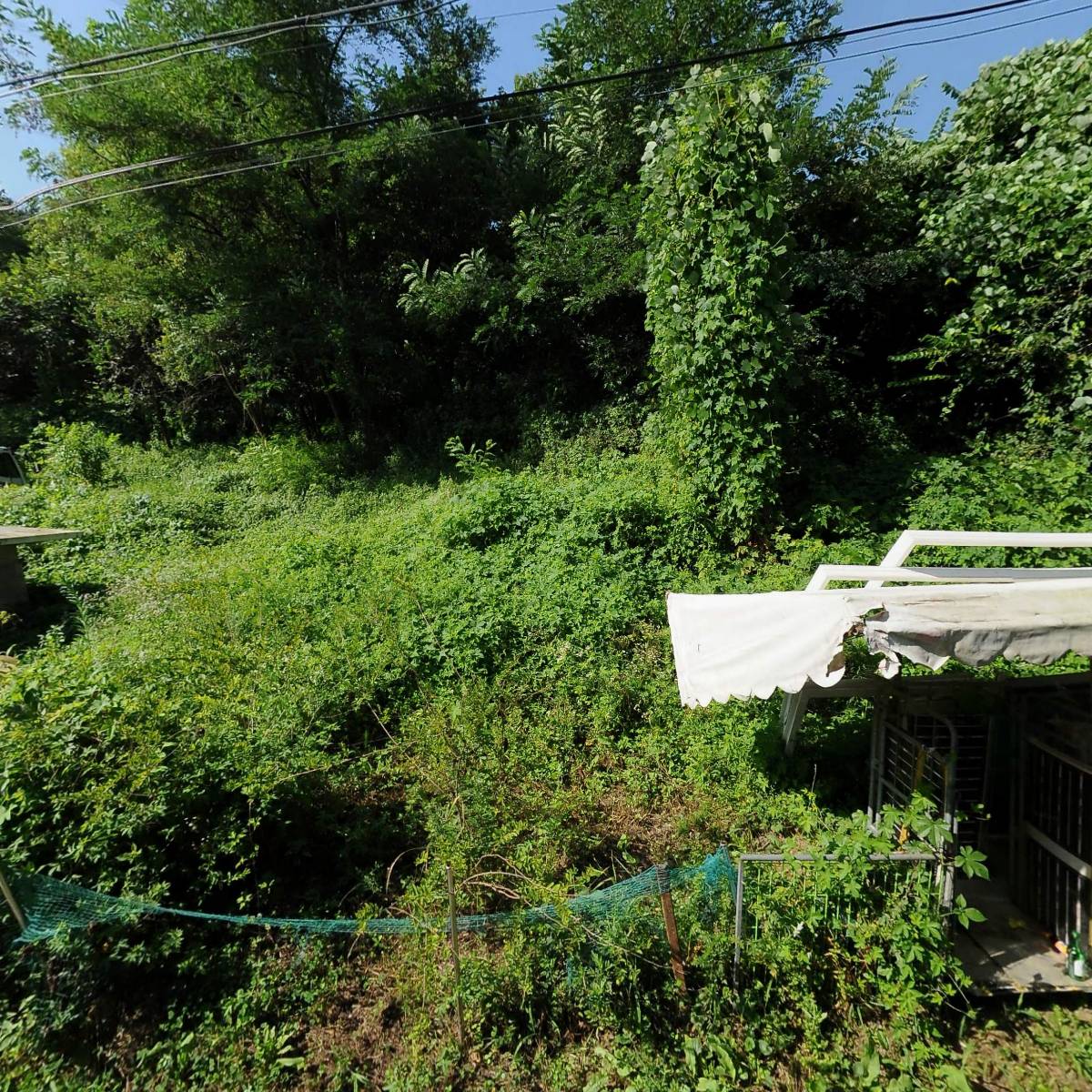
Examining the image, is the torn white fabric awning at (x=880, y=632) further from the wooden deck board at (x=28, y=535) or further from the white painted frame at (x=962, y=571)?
the wooden deck board at (x=28, y=535)

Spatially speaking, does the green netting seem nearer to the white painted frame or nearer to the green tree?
the white painted frame

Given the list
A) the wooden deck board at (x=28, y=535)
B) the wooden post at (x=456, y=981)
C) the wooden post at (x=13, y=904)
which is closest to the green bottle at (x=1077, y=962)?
the wooden post at (x=456, y=981)

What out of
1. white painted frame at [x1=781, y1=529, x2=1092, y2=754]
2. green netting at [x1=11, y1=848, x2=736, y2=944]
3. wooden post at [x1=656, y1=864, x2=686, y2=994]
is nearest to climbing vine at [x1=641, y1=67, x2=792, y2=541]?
white painted frame at [x1=781, y1=529, x2=1092, y2=754]

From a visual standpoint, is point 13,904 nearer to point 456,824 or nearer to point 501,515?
point 456,824

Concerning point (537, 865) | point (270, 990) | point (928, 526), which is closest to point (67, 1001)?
point (270, 990)

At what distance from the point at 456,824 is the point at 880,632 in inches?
105

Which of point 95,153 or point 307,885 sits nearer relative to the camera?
point 307,885

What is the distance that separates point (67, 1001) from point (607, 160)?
1189 cm

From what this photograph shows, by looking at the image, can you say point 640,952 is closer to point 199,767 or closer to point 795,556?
point 199,767

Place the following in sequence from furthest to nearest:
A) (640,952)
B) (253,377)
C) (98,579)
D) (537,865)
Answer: (253,377)
(98,579)
(537,865)
(640,952)

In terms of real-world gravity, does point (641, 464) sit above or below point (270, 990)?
above

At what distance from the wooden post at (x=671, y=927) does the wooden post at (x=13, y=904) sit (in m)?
3.17

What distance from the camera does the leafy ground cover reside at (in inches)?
110

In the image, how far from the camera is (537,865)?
10.6 ft
